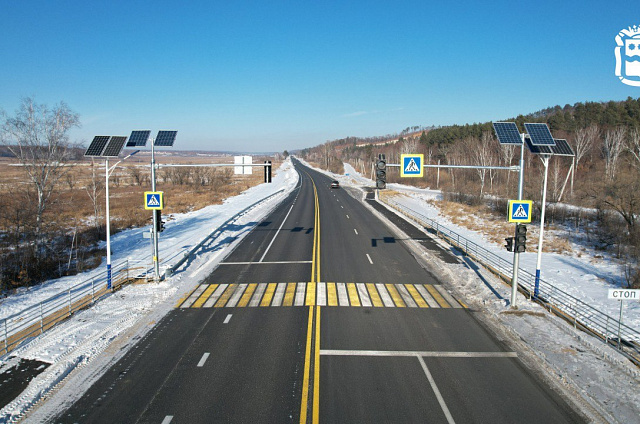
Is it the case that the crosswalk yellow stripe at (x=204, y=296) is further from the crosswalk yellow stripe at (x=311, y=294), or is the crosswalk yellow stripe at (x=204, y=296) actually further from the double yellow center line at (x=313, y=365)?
the double yellow center line at (x=313, y=365)

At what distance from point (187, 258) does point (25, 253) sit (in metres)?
9.99

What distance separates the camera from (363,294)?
18.1m

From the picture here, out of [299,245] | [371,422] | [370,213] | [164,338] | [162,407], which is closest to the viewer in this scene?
[371,422]

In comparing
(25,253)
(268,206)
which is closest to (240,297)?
(25,253)

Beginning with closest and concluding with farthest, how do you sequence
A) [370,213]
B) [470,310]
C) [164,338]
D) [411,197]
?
[164,338] → [470,310] → [370,213] → [411,197]

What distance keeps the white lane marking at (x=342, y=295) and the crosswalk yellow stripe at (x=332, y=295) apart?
18cm

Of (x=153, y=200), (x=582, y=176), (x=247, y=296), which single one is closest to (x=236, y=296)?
(x=247, y=296)

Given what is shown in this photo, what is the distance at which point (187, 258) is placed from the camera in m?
24.5

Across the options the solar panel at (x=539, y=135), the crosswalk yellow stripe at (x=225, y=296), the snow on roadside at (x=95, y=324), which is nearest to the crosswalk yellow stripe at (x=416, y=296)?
the solar panel at (x=539, y=135)

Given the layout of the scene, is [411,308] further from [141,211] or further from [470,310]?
[141,211]

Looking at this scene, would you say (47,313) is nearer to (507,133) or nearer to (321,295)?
(321,295)

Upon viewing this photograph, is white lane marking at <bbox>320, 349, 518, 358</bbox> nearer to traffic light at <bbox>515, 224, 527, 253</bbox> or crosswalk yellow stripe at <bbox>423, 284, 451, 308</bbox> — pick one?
crosswalk yellow stripe at <bbox>423, 284, 451, 308</bbox>

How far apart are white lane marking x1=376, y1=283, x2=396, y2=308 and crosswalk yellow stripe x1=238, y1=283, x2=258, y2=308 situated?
6.00m

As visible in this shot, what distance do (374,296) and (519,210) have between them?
717 cm
